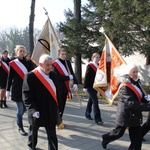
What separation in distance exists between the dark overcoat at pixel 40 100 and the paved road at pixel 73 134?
1.15 m

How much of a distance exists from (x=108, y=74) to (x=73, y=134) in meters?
2.24

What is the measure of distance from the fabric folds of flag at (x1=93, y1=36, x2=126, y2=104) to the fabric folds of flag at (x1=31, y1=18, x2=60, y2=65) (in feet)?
6.32

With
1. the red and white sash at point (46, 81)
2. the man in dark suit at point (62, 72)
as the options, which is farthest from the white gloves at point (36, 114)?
the man in dark suit at point (62, 72)

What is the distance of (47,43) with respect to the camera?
1030cm

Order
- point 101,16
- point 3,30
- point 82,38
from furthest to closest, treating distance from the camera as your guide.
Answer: point 3,30 < point 82,38 < point 101,16

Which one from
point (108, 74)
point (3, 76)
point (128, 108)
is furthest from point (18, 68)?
point (3, 76)

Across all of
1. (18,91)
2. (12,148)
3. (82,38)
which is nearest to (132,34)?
(82,38)

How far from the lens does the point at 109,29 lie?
1226 centimetres

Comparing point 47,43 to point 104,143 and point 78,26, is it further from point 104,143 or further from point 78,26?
point 104,143

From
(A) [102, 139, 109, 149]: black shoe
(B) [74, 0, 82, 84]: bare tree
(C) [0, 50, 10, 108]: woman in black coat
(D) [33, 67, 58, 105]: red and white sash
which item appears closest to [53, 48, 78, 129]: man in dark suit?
(A) [102, 139, 109, 149]: black shoe

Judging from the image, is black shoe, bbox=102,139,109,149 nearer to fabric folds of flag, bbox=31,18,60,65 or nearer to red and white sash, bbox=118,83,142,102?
red and white sash, bbox=118,83,142,102

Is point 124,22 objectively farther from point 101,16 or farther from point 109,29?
point 101,16

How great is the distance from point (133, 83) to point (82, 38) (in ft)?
34.5

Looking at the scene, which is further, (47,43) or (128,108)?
(47,43)
